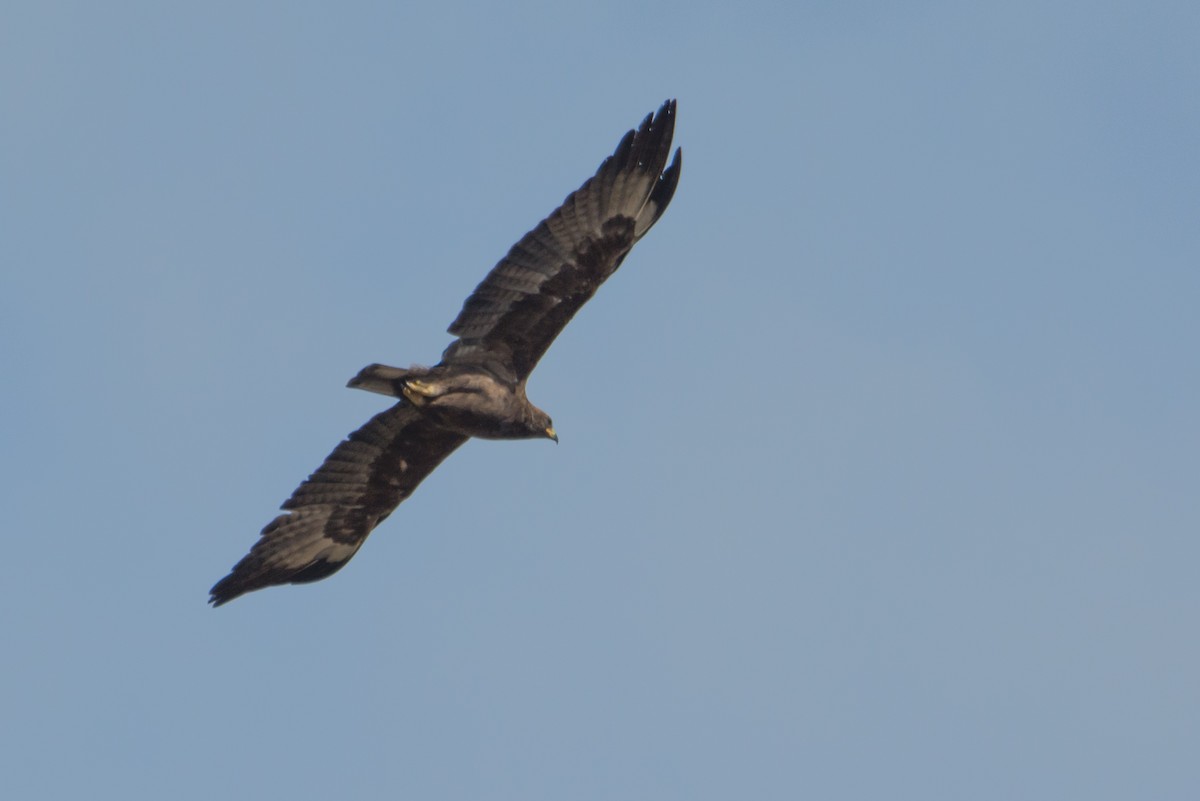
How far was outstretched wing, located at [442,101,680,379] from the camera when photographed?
1614 centimetres

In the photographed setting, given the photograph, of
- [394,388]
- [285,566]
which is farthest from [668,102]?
[285,566]

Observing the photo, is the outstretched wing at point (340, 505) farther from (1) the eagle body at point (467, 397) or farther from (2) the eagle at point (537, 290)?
(1) the eagle body at point (467, 397)

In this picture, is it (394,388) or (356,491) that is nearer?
(394,388)

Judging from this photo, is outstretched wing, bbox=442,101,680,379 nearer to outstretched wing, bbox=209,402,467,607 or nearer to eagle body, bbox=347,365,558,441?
eagle body, bbox=347,365,558,441

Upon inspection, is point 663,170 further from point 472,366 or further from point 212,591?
point 212,591

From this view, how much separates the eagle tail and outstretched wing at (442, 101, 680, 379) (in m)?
0.68

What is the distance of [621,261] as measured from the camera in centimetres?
1628

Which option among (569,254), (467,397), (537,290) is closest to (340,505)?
(467,397)

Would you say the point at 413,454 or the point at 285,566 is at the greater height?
the point at 413,454

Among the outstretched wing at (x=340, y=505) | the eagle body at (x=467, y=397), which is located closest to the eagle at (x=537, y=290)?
the eagle body at (x=467, y=397)

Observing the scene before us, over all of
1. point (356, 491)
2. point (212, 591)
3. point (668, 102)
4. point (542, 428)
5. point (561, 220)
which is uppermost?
point (668, 102)

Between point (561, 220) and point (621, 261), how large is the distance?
57 cm

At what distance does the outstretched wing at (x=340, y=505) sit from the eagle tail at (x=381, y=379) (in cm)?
123

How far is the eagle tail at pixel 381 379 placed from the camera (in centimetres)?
1530
